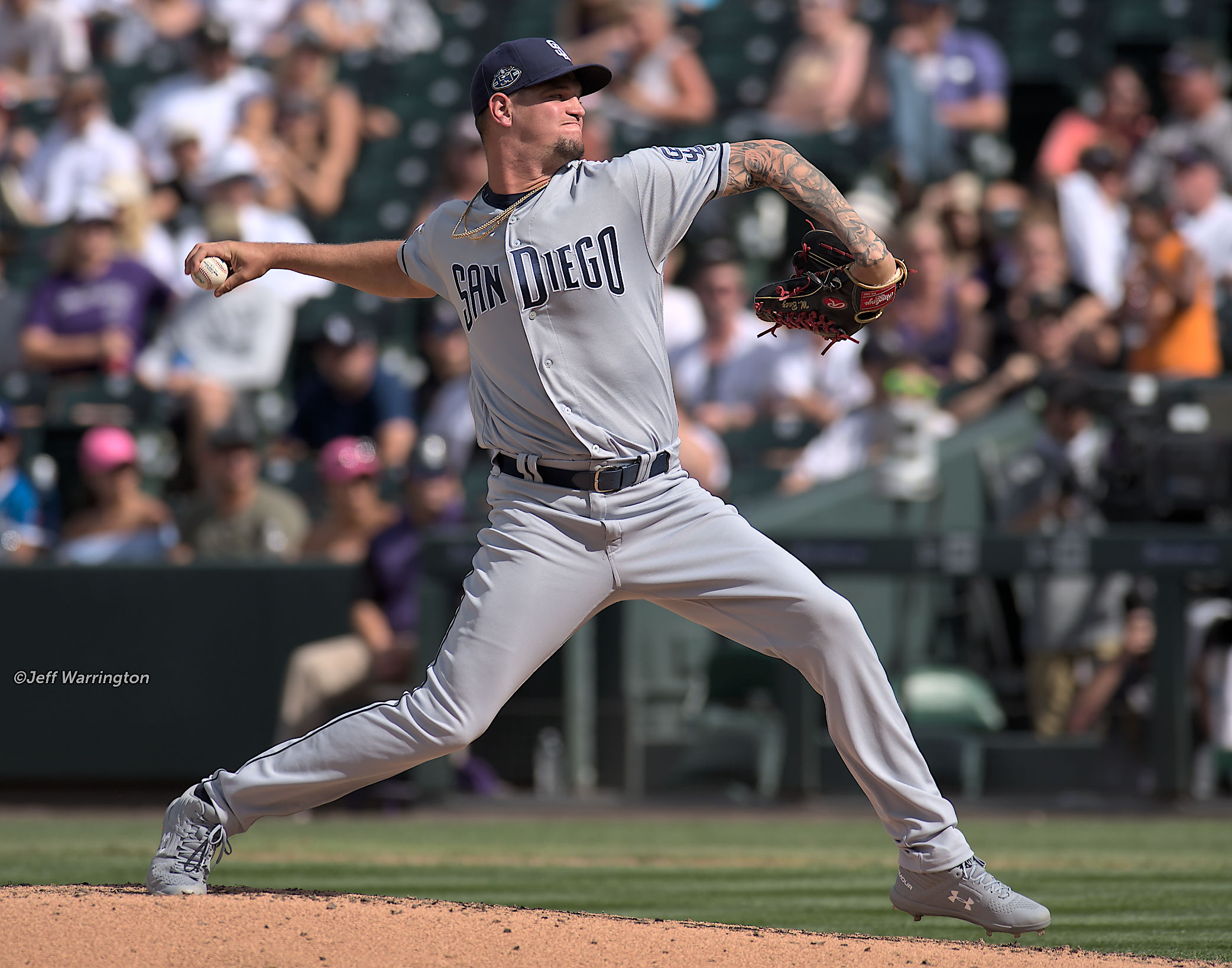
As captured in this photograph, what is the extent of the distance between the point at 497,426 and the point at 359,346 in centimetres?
525

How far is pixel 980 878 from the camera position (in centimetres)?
373

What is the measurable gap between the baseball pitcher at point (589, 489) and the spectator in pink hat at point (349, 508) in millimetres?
4157

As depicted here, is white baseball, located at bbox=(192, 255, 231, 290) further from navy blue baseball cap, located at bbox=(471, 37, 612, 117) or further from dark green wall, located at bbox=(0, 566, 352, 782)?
dark green wall, located at bbox=(0, 566, 352, 782)

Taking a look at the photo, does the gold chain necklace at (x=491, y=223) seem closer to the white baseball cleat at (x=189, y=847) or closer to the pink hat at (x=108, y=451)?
the white baseball cleat at (x=189, y=847)

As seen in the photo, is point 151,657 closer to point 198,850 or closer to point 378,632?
point 378,632

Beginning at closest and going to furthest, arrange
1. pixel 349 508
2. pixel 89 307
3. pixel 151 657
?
pixel 151 657 → pixel 349 508 → pixel 89 307

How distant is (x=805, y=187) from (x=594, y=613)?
1018mm

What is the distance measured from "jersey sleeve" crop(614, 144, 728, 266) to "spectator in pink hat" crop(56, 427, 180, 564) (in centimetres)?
513

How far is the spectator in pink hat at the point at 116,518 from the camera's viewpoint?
8.28 metres

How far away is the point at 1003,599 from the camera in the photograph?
24.5 ft

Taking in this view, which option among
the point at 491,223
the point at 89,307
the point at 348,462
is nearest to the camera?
the point at 491,223

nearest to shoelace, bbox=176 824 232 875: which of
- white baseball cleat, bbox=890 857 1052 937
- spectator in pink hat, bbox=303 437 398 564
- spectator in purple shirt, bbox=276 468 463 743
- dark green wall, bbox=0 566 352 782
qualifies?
white baseball cleat, bbox=890 857 1052 937

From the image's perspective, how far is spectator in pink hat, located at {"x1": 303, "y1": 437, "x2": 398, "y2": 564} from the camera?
A: 796cm

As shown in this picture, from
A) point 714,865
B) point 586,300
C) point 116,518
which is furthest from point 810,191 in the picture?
point 116,518
